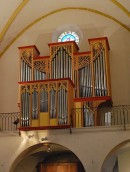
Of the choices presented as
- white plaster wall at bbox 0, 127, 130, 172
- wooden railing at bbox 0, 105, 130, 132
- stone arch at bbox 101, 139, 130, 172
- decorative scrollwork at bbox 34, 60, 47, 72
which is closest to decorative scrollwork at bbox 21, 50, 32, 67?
decorative scrollwork at bbox 34, 60, 47, 72

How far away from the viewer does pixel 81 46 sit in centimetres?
1945

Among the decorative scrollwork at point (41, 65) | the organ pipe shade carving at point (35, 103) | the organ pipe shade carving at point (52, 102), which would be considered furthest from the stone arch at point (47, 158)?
the decorative scrollwork at point (41, 65)

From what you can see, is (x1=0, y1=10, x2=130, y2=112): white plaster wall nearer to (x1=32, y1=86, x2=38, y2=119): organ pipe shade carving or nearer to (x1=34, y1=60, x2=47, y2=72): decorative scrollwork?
(x1=34, y1=60, x2=47, y2=72): decorative scrollwork

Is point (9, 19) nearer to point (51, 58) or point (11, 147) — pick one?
point (51, 58)

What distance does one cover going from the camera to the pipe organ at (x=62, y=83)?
16.0m

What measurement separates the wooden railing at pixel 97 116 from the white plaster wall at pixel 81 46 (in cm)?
56

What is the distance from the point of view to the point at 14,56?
20.2m

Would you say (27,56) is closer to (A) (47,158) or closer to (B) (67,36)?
(B) (67,36)

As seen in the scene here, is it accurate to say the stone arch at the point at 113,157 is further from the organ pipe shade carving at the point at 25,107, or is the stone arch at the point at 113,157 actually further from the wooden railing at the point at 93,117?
the organ pipe shade carving at the point at 25,107

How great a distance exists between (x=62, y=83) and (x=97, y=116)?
2377 mm

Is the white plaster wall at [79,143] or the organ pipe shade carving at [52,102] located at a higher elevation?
the organ pipe shade carving at [52,102]

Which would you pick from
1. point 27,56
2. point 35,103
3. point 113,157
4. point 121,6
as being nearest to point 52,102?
point 35,103

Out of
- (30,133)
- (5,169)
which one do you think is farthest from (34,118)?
(5,169)

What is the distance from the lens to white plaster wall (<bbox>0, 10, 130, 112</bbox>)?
18.4m
